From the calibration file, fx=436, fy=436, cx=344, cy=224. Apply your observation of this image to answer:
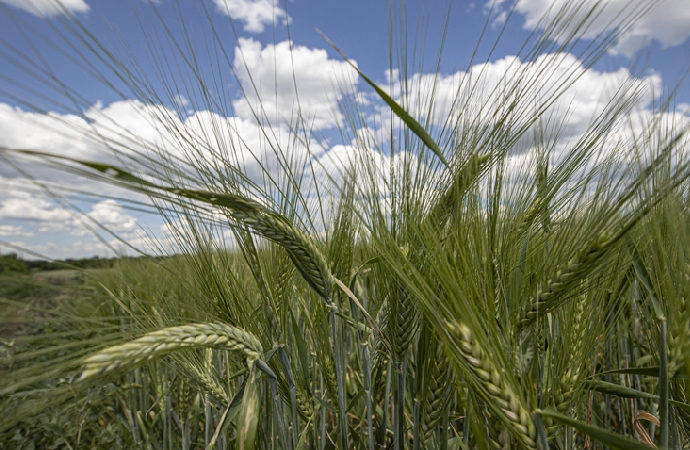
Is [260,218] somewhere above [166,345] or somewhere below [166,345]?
above

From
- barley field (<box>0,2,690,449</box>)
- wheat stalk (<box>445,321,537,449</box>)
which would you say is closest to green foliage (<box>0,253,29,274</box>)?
barley field (<box>0,2,690,449</box>)

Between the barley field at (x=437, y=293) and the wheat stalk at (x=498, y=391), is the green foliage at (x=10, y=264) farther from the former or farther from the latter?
the wheat stalk at (x=498, y=391)

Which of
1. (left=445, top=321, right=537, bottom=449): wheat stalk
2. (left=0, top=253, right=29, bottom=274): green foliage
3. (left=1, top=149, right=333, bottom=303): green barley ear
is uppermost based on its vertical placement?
(left=1, top=149, right=333, bottom=303): green barley ear

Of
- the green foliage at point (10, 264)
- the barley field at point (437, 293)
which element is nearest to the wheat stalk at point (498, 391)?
the barley field at point (437, 293)

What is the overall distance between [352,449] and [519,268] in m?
1.04

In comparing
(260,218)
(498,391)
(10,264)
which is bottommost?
(498,391)

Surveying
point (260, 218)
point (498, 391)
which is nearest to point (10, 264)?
point (260, 218)

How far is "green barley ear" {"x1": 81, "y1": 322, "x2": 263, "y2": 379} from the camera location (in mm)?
648

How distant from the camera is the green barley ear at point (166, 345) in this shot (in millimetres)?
648

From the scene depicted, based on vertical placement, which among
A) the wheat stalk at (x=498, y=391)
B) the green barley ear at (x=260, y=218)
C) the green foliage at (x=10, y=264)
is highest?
the green barley ear at (x=260, y=218)

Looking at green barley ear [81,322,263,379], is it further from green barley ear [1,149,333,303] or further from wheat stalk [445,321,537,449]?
wheat stalk [445,321,537,449]

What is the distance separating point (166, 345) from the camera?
73 centimetres

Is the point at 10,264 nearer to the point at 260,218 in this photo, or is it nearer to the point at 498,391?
the point at 260,218

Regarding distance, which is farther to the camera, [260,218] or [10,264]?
[260,218]
